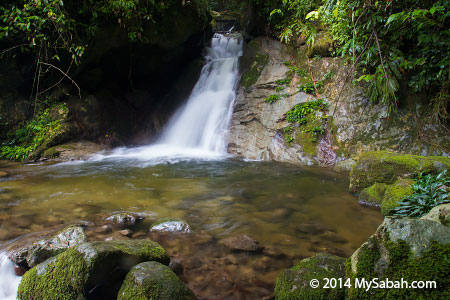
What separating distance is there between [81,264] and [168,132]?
29.7ft

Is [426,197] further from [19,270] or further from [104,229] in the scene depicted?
[19,270]

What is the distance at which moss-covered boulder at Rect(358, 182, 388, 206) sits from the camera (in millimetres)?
4383

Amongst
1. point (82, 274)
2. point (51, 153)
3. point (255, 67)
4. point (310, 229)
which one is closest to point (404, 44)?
point (255, 67)

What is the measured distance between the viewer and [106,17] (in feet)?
27.2

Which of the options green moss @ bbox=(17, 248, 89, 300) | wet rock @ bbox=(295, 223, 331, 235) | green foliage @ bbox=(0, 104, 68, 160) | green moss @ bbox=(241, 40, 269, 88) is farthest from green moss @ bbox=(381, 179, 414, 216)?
green foliage @ bbox=(0, 104, 68, 160)

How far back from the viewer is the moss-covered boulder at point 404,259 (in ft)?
5.48

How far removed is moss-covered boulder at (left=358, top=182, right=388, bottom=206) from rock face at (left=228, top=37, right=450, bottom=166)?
1.65 meters

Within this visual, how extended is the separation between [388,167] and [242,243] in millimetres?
2921

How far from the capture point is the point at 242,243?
332 centimetres

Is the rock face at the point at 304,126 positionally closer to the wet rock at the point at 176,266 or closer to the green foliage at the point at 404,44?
the green foliage at the point at 404,44

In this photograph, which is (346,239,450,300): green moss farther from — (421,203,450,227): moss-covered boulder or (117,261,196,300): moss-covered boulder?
(117,261,196,300): moss-covered boulder

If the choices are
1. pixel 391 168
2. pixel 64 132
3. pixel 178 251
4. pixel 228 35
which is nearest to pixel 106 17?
pixel 64 132

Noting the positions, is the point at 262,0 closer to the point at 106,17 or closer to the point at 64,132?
the point at 106,17

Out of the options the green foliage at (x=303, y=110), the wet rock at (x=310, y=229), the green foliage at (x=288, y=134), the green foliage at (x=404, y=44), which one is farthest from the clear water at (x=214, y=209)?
the green foliage at (x=404, y=44)
